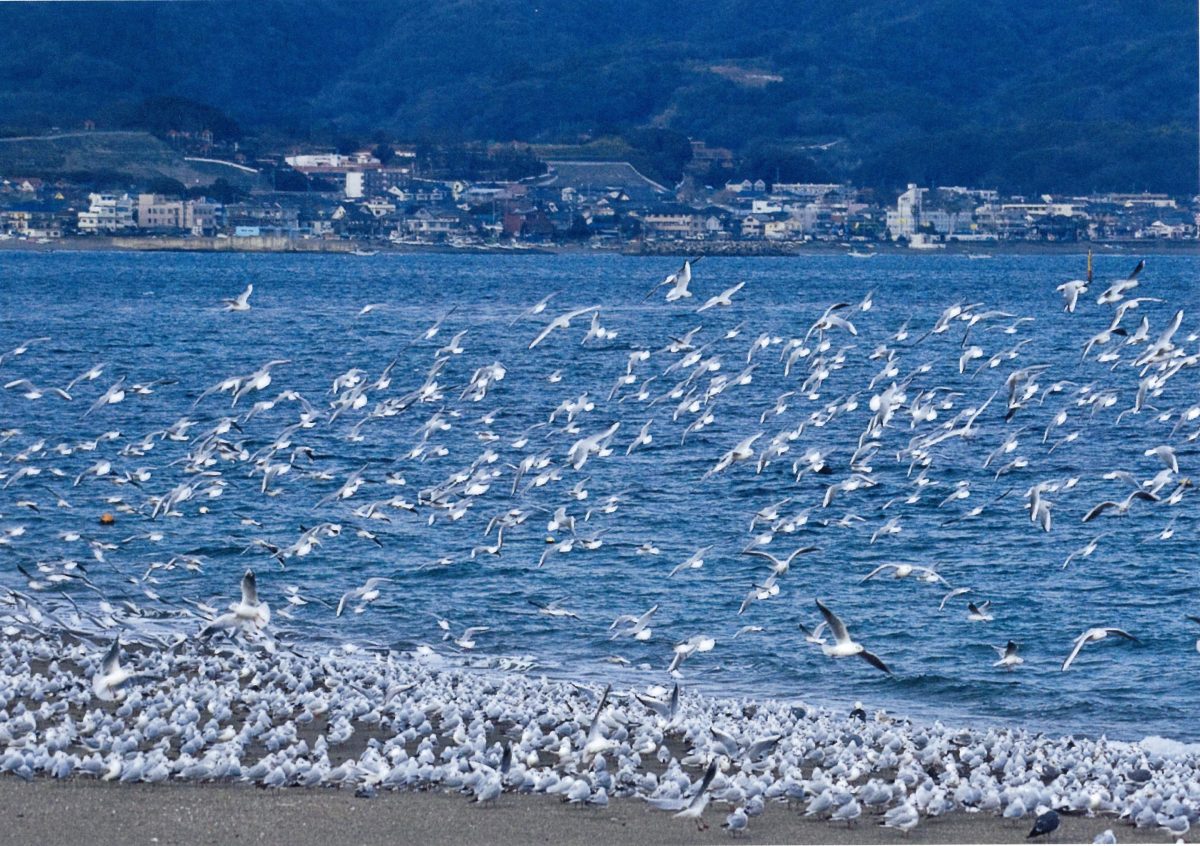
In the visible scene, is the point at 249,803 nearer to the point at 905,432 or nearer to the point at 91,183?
the point at 905,432

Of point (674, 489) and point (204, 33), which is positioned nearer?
point (674, 489)

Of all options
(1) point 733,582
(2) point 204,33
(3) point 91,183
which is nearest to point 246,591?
(1) point 733,582

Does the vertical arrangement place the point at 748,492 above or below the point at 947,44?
below

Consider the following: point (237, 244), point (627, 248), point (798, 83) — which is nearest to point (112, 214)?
point (237, 244)

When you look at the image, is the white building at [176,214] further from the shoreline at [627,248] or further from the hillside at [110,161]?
the hillside at [110,161]

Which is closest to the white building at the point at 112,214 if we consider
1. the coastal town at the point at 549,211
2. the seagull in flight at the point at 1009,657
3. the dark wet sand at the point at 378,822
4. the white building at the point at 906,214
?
the coastal town at the point at 549,211

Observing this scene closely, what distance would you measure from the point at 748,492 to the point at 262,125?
2947 inches

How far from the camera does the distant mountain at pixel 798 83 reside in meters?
113

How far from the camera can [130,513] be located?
27062 millimetres

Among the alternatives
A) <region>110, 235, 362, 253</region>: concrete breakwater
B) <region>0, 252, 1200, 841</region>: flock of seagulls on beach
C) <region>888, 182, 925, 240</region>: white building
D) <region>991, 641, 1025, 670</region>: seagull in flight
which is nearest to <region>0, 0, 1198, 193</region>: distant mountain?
<region>888, 182, 925, 240</region>: white building

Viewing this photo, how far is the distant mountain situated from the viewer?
370ft

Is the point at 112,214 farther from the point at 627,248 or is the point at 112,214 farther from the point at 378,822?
the point at 378,822

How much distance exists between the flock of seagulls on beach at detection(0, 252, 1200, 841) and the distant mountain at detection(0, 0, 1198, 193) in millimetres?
57537

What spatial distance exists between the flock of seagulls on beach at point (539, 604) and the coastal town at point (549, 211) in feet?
287
